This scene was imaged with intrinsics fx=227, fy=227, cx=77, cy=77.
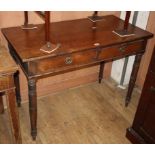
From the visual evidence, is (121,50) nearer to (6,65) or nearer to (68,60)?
(68,60)

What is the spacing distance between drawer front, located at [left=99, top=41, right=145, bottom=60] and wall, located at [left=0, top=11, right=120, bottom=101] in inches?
23.2

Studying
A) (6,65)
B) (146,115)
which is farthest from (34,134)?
(146,115)

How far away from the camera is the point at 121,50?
1.87m

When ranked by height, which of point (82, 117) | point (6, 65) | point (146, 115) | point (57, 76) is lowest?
point (82, 117)

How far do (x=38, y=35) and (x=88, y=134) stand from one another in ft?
3.25

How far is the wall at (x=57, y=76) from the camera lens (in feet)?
6.22

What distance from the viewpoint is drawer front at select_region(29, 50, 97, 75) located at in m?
1.55

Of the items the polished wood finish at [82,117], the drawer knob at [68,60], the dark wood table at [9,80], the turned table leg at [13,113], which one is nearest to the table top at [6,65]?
the dark wood table at [9,80]

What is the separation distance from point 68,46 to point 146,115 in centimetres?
81

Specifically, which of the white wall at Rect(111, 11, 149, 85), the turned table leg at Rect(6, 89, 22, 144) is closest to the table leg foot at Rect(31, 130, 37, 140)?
the turned table leg at Rect(6, 89, 22, 144)

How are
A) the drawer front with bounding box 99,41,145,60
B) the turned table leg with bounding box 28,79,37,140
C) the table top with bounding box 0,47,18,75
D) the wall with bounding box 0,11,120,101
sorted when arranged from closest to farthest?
1. the table top with bounding box 0,47,18,75
2. the turned table leg with bounding box 28,79,37,140
3. the drawer front with bounding box 99,41,145,60
4. the wall with bounding box 0,11,120,101

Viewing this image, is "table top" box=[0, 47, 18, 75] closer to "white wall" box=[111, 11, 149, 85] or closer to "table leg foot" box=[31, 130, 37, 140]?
"table leg foot" box=[31, 130, 37, 140]

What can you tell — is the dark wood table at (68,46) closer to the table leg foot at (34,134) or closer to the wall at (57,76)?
the table leg foot at (34,134)

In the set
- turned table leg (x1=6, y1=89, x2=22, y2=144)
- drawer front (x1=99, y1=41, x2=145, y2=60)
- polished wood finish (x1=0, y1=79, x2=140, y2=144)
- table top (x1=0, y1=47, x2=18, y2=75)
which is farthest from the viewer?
polished wood finish (x1=0, y1=79, x2=140, y2=144)
